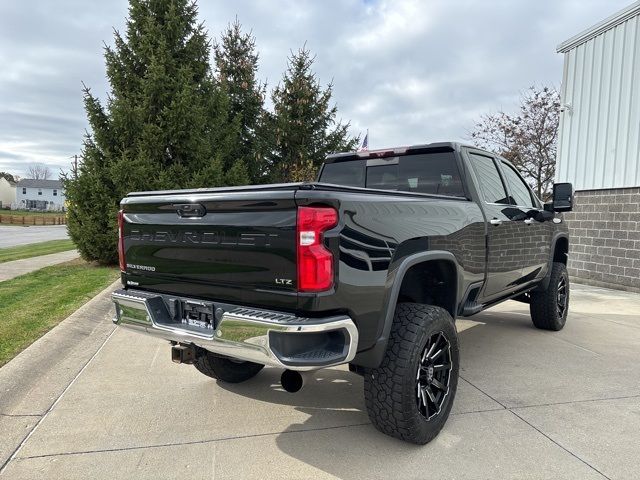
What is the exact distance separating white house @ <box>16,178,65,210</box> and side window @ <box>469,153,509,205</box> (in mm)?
113518

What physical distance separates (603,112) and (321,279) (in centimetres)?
1000

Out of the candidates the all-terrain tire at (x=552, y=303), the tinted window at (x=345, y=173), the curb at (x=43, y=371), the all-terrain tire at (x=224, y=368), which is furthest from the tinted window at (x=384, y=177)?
the curb at (x=43, y=371)

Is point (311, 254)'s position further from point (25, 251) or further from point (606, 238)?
point (25, 251)

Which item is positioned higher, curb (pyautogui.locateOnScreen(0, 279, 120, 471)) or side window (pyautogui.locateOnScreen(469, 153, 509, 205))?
side window (pyautogui.locateOnScreen(469, 153, 509, 205))

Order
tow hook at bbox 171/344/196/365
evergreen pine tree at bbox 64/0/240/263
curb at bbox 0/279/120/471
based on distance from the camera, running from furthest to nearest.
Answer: evergreen pine tree at bbox 64/0/240/263 < curb at bbox 0/279/120/471 < tow hook at bbox 171/344/196/365

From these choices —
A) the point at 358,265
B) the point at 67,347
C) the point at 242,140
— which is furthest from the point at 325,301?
the point at 242,140

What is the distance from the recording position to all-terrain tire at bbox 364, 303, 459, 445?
2.68 meters

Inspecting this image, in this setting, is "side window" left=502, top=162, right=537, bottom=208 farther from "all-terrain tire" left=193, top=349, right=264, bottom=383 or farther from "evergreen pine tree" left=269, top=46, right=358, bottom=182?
"evergreen pine tree" left=269, top=46, right=358, bottom=182

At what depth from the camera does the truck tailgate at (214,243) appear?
2.41m

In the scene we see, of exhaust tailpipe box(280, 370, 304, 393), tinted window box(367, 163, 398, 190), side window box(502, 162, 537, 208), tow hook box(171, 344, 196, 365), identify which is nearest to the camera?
exhaust tailpipe box(280, 370, 304, 393)

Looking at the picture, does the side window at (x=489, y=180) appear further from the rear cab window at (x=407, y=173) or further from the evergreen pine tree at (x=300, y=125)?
the evergreen pine tree at (x=300, y=125)

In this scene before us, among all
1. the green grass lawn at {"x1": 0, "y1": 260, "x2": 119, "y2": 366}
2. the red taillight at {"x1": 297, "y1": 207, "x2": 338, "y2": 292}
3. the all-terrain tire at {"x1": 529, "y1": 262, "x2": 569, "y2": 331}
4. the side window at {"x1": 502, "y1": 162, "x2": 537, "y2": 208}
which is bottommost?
the green grass lawn at {"x1": 0, "y1": 260, "x2": 119, "y2": 366}

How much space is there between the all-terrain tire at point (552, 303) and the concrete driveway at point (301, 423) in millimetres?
739

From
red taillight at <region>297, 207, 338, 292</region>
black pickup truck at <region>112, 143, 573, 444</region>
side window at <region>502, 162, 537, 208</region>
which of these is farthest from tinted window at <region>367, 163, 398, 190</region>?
red taillight at <region>297, 207, 338, 292</region>
